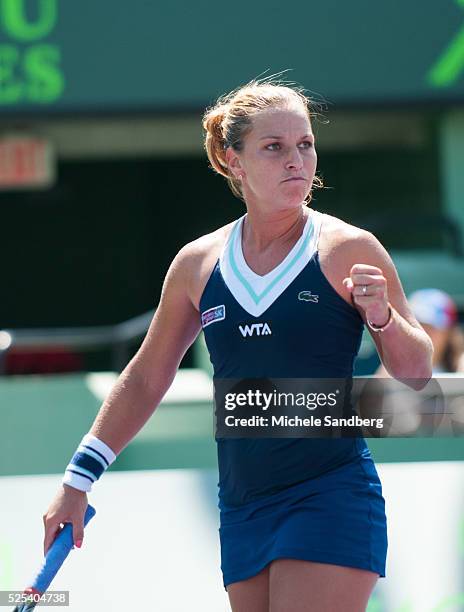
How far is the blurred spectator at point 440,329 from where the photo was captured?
613 centimetres

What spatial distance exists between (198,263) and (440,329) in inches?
130

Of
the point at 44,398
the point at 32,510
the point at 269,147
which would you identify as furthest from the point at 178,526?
the point at 44,398

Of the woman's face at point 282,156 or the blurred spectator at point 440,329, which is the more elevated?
the blurred spectator at point 440,329

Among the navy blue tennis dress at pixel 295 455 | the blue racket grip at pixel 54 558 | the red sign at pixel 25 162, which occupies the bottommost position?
the blue racket grip at pixel 54 558

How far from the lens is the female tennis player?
2686 mm

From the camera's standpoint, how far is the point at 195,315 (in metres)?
3.13

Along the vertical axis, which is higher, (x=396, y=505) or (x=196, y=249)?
(x=196, y=249)

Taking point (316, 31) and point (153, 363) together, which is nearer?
point (153, 363)

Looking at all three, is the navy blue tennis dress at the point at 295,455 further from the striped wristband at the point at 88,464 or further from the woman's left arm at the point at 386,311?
the striped wristband at the point at 88,464

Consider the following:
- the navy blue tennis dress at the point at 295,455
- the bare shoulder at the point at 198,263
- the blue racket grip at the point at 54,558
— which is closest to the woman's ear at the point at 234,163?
the bare shoulder at the point at 198,263

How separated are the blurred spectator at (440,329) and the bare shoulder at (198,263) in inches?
122

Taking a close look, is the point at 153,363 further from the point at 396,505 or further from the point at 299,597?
the point at 396,505

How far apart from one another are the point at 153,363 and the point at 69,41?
8425 millimetres

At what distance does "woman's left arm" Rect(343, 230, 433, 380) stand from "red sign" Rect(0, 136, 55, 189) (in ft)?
32.7
